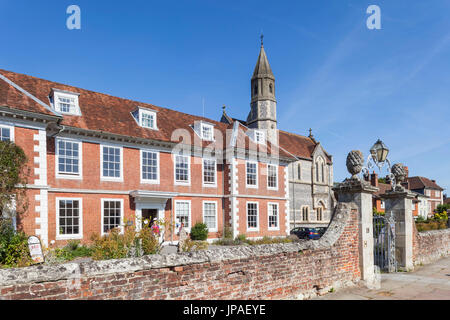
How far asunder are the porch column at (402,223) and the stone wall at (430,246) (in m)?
0.79

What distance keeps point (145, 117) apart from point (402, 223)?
16.1 meters

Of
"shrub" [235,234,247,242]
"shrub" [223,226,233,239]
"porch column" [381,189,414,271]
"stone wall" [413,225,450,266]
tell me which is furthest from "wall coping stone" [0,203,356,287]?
"shrub" [223,226,233,239]

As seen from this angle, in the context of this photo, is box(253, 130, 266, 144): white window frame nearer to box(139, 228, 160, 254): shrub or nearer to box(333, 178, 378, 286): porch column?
box(333, 178, 378, 286): porch column

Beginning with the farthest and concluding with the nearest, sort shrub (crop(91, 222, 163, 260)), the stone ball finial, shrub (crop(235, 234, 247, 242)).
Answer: shrub (crop(235, 234, 247, 242)) < the stone ball finial < shrub (crop(91, 222, 163, 260))

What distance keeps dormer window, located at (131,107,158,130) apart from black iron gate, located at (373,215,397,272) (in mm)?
15133

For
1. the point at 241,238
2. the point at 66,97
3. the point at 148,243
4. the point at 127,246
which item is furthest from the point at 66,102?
the point at 241,238

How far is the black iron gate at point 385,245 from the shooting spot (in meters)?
11.3

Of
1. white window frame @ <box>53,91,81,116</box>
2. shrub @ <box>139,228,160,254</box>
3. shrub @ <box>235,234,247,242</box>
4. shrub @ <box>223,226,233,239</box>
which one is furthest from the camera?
shrub @ <box>223,226,233,239</box>

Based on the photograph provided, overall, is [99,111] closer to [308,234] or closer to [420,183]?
[308,234]

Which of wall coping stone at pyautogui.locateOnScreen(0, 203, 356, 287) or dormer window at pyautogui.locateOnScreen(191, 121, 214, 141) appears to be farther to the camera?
dormer window at pyautogui.locateOnScreen(191, 121, 214, 141)

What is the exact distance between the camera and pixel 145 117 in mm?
22172

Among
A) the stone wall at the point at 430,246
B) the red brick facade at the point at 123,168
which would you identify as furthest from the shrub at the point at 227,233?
the stone wall at the point at 430,246

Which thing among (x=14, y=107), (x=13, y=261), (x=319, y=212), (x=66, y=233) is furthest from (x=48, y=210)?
(x=319, y=212)

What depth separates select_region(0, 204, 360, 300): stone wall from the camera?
13.0 ft
